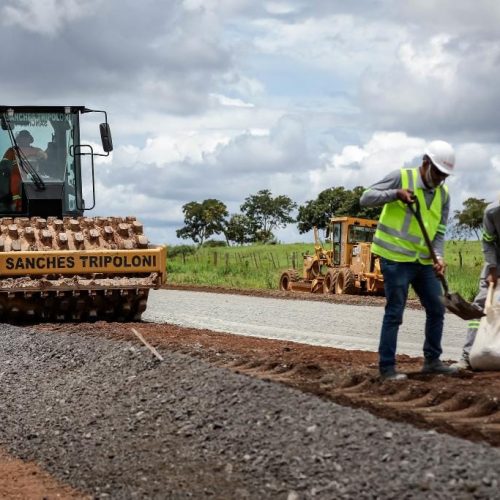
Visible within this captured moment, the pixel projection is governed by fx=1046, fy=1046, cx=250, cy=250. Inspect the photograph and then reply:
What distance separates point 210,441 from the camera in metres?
7.53

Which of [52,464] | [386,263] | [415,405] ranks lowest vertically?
[52,464]

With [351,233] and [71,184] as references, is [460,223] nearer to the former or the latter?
[351,233]

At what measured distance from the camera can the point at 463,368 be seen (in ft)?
32.1

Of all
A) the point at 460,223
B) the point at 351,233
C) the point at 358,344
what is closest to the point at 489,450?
Result: the point at 358,344

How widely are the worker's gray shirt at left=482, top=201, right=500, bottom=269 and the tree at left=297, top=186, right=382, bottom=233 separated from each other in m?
64.0

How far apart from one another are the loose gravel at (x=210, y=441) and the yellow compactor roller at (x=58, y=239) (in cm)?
376

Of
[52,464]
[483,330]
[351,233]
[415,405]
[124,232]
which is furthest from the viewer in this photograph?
[351,233]

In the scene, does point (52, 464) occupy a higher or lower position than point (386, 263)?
lower

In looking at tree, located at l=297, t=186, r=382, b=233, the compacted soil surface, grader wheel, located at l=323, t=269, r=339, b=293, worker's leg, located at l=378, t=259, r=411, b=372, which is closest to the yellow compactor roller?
the compacted soil surface

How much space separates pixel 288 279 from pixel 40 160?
18355 millimetres

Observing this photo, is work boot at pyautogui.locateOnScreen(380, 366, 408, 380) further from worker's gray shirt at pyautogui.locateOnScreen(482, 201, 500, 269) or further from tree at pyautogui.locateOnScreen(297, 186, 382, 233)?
tree at pyautogui.locateOnScreen(297, 186, 382, 233)

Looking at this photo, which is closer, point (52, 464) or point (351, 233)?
point (52, 464)

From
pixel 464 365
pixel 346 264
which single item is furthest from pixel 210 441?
pixel 346 264

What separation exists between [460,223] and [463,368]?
238 ft
